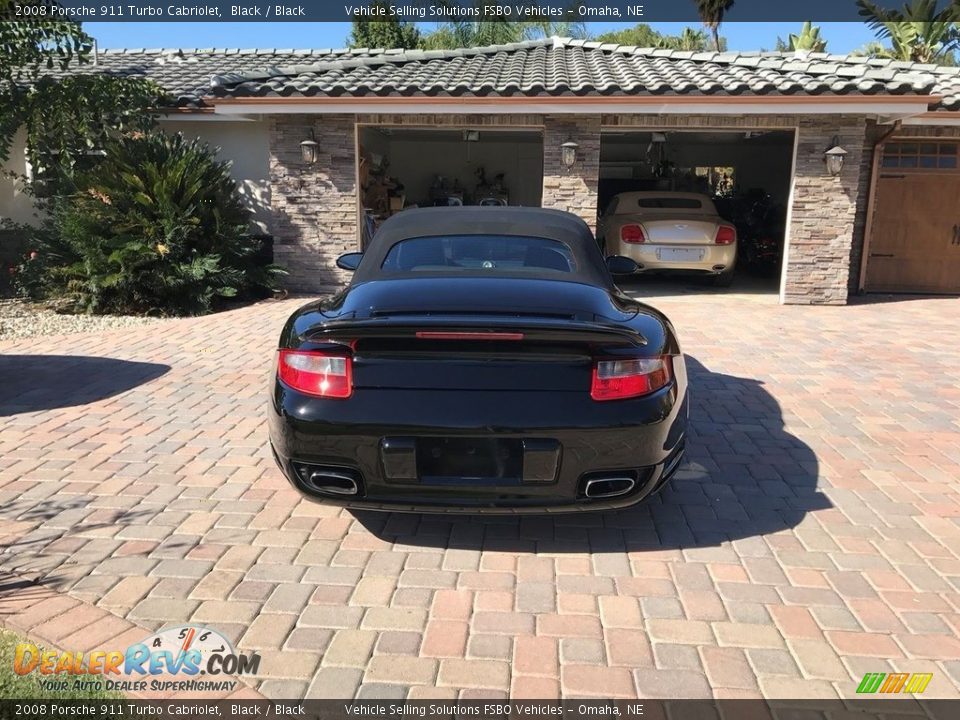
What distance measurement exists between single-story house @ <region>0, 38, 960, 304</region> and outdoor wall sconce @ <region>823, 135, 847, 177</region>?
0.04 metres

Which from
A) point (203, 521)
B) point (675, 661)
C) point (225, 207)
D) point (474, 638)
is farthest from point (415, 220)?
point (225, 207)

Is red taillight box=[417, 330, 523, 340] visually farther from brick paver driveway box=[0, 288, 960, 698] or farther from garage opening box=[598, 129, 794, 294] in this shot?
garage opening box=[598, 129, 794, 294]

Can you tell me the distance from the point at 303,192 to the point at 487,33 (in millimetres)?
17377

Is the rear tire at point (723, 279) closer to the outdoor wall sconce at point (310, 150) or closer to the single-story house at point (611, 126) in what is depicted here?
the single-story house at point (611, 126)

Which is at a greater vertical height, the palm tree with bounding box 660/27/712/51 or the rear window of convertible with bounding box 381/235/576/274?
the palm tree with bounding box 660/27/712/51

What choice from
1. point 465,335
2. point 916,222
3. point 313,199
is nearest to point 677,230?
point 916,222

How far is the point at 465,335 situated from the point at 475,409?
0.30 metres

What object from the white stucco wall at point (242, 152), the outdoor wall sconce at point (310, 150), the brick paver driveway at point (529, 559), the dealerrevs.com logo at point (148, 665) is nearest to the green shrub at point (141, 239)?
the outdoor wall sconce at point (310, 150)

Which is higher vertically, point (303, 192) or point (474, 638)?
point (303, 192)

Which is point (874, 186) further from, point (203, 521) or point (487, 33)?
point (487, 33)

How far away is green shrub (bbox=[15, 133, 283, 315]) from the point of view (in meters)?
9.02

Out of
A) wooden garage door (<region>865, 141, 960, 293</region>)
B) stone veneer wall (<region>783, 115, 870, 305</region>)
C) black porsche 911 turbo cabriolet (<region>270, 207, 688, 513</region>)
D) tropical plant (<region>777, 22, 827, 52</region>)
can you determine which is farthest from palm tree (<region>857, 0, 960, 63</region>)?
black porsche 911 turbo cabriolet (<region>270, 207, 688, 513</region>)

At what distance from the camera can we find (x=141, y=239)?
9055 millimetres

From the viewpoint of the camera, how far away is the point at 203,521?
11.8 ft
